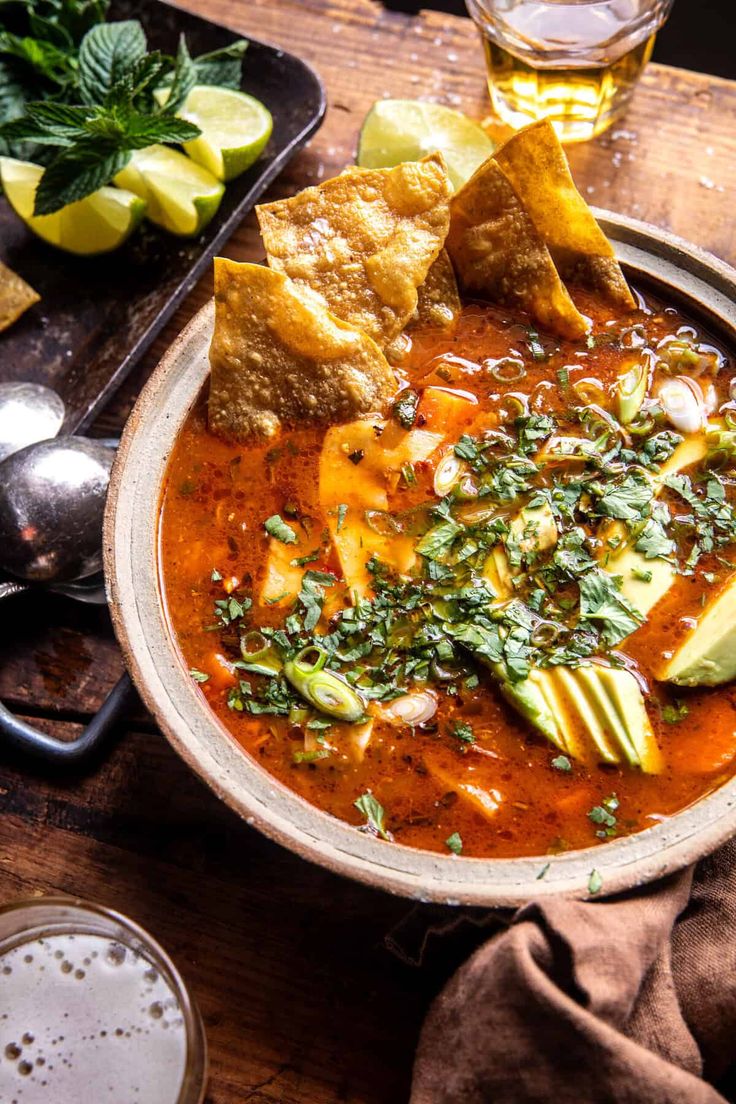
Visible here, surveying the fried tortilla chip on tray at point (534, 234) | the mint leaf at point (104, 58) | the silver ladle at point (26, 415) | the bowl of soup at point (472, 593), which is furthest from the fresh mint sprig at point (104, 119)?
the fried tortilla chip on tray at point (534, 234)

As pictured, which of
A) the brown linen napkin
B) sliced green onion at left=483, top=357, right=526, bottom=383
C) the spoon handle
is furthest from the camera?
the spoon handle

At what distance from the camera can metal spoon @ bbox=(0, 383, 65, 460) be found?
10.3 feet

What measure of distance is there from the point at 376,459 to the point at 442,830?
0.82 m

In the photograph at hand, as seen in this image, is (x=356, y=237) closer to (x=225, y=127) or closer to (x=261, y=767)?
(x=225, y=127)

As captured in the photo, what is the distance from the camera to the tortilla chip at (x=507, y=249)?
261 cm

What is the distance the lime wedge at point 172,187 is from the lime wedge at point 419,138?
45 centimetres

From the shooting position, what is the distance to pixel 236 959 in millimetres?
2537

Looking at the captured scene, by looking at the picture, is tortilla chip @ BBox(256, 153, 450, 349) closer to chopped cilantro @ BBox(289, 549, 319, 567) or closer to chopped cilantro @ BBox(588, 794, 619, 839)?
chopped cilantro @ BBox(289, 549, 319, 567)

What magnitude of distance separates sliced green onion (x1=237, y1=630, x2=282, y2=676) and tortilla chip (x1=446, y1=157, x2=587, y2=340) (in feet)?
3.27

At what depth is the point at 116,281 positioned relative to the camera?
133 inches

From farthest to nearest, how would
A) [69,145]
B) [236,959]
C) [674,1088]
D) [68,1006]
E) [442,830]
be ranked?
[69,145] → [236,959] → [68,1006] → [442,830] → [674,1088]

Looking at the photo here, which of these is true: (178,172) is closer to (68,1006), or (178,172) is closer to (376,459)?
(376,459)

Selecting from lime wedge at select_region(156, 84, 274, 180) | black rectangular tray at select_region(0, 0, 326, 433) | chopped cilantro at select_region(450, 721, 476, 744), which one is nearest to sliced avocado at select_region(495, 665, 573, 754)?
chopped cilantro at select_region(450, 721, 476, 744)

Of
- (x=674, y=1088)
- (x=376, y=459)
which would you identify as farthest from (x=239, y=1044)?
(x=376, y=459)
